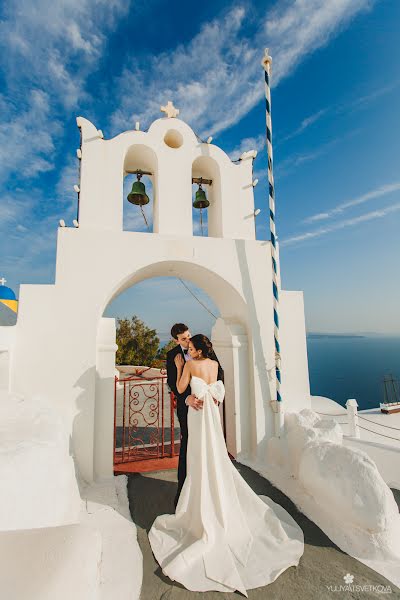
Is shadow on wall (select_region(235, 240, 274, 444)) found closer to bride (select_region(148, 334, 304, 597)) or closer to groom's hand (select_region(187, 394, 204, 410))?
bride (select_region(148, 334, 304, 597))

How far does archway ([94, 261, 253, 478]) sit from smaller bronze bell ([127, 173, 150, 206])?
1.45 meters

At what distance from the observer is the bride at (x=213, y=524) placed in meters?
2.81

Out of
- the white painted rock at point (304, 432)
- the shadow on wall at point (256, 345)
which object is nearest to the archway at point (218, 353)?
the shadow on wall at point (256, 345)

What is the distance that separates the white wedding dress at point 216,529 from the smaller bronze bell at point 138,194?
389cm

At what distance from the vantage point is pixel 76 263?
4.75 m

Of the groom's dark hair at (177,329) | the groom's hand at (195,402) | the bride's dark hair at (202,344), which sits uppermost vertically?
the groom's dark hair at (177,329)

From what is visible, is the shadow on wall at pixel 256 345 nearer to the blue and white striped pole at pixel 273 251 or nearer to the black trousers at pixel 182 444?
the blue and white striped pole at pixel 273 251

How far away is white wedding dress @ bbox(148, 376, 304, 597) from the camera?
2797mm

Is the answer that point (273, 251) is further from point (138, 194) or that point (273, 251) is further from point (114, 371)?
point (114, 371)

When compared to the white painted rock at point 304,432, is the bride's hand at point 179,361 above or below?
above

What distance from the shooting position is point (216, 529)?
3146mm

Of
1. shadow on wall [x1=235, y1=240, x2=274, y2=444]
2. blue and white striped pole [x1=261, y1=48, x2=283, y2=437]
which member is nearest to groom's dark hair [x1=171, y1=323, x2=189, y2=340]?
shadow on wall [x1=235, y1=240, x2=274, y2=444]

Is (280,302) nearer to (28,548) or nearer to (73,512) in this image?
(73,512)

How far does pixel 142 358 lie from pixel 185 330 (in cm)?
1472
